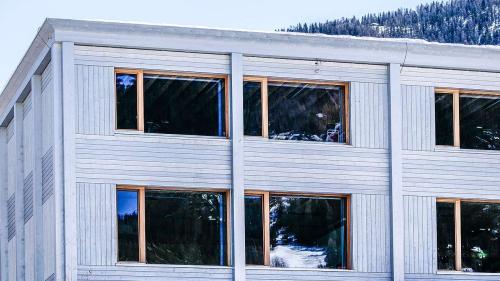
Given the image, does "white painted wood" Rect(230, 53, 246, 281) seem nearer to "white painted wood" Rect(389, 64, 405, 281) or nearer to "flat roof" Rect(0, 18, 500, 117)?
"flat roof" Rect(0, 18, 500, 117)

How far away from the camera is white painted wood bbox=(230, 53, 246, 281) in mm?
37062

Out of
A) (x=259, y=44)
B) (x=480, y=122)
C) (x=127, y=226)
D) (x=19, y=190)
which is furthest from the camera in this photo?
(x=19, y=190)

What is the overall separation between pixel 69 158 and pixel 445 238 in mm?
10047

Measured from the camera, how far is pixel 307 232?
1496 inches

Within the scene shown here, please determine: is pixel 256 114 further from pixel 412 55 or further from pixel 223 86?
pixel 412 55

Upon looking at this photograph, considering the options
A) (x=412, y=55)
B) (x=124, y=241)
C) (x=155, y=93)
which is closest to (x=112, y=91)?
(x=155, y=93)

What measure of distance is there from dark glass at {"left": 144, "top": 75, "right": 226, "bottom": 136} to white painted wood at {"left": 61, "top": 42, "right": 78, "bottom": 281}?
195 centimetres

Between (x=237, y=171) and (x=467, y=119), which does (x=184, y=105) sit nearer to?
(x=237, y=171)

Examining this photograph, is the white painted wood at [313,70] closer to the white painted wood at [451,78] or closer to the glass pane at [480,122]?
the white painted wood at [451,78]

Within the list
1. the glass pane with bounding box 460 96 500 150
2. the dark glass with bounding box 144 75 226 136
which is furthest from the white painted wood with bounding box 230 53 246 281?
the glass pane with bounding box 460 96 500 150

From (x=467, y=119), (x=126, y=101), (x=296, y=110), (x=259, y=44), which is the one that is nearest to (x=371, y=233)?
(x=296, y=110)

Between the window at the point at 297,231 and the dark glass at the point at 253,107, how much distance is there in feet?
5.56

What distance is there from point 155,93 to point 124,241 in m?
3.77

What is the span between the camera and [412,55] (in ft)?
128
